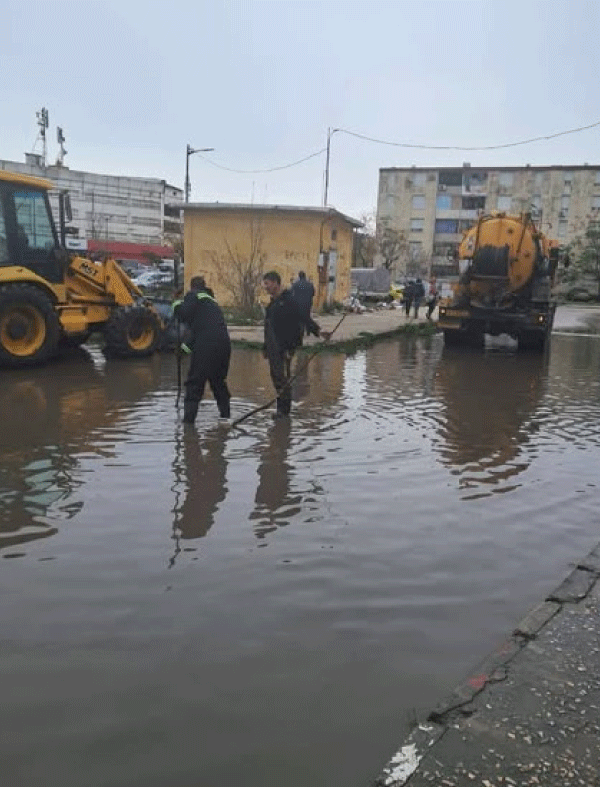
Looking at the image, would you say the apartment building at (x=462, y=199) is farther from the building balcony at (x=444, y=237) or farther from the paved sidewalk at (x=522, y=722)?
the paved sidewalk at (x=522, y=722)

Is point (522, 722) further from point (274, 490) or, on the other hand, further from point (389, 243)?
point (389, 243)

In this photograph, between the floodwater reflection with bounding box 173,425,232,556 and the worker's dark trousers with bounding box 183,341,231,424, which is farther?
the worker's dark trousers with bounding box 183,341,231,424

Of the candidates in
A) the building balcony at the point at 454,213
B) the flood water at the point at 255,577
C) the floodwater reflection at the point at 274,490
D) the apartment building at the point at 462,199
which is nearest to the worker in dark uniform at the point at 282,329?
the flood water at the point at 255,577

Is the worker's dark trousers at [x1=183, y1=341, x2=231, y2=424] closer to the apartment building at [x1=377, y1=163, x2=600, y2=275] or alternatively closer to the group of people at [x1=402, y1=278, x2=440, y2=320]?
the group of people at [x1=402, y1=278, x2=440, y2=320]

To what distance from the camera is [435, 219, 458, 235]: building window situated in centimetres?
8419

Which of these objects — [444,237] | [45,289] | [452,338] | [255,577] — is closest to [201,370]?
[255,577]

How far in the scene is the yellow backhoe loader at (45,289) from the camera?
37.6ft

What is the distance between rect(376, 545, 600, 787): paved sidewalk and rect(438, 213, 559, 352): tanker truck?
1435 centimetres

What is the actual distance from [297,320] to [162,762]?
680cm

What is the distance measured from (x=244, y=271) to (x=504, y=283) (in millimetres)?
8600

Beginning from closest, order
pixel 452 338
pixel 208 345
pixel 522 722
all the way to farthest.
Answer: pixel 522 722 < pixel 208 345 < pixel 452 338

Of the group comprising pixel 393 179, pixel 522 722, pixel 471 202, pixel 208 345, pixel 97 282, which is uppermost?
pixel 393 179

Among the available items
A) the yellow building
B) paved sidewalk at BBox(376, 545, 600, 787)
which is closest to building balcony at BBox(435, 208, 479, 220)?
the yellow building

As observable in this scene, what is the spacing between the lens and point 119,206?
252ft
